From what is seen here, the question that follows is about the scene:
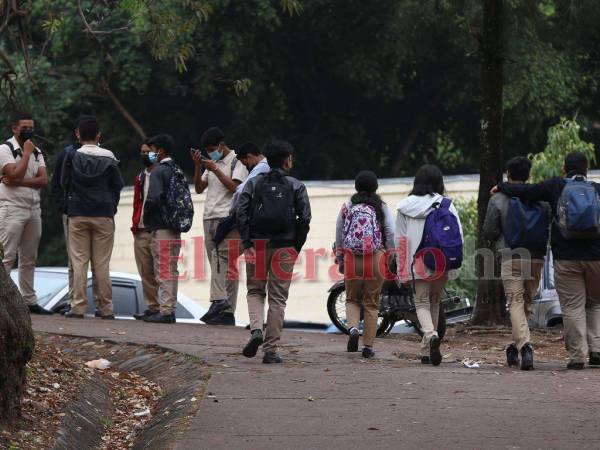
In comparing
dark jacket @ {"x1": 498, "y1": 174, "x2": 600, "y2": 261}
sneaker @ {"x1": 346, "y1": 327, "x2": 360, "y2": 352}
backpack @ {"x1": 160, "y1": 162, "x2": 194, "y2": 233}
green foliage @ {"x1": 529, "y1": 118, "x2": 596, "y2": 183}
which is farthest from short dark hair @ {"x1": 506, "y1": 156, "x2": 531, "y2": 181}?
green foliage @ {"x1": 529, "y1": 118, "x2": 596, "y2": 183}

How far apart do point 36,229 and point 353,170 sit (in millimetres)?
22813

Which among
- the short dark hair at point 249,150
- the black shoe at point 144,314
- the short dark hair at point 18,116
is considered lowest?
the black shoe at point 144,314

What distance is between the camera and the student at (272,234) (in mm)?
10828

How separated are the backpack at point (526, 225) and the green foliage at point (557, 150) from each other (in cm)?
1052

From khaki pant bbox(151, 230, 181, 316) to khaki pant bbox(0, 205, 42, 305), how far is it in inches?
49.4

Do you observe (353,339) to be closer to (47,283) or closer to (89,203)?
(89,203)

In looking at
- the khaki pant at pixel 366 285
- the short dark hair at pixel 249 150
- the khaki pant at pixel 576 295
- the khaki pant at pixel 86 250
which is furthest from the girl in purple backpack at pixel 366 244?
the khaki pant at pixel 86 250

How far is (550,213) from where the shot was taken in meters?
11.4

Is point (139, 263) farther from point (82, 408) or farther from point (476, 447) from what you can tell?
point (476, 447)

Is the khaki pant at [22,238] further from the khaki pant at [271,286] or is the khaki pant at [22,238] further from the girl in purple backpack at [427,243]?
the girl in purple backpack at [427,243]

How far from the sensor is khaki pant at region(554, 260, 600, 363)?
37.1ft

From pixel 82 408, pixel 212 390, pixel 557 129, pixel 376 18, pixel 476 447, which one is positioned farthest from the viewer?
pixel 376 18

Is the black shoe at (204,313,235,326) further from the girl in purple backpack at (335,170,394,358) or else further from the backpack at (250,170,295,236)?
the backpack at (250,170,295,236)

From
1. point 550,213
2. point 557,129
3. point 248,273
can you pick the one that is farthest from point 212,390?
point 557,129
